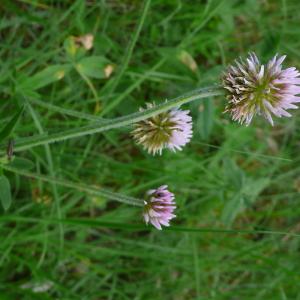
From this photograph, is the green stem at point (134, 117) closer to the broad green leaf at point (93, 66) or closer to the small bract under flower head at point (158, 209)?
the small bract under flower head at point (158, 209)

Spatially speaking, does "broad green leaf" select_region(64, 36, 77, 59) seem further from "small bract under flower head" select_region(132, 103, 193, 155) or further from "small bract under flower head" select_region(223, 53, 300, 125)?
"small bract under flower head" select_region(223, 53, 300, 125)

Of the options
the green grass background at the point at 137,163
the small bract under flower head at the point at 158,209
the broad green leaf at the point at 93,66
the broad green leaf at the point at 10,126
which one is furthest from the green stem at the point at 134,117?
the broad green leaf at the point at 93,66

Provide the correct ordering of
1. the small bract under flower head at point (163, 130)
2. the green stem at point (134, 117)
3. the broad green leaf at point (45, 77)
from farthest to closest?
1. the broad green leaf at point (45, 77)
2. the small bract under flower head at point (163, 130)
3. the green stem at point (134, 117)

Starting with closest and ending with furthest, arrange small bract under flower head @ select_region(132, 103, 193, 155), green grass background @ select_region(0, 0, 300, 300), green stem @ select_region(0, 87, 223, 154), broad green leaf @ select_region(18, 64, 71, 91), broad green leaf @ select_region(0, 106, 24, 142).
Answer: green stem @ select_region(0, 87, 223, 154), broad green leaf @ select_region(0, 106, 24, 142), small bract under flower head @ select_region(132, 103, 193, 155), broad green leaf @ select_region(18, 64, 71, 91), green grass background @ select_region(0, 0, 300, 300)

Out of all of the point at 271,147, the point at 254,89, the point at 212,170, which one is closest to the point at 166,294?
the point at 212,170

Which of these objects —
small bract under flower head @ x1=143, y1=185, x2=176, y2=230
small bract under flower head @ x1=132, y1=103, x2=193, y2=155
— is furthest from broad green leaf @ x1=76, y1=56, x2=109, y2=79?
small bract under flower head @ x1=143, y1=185, x2=176, y2=230

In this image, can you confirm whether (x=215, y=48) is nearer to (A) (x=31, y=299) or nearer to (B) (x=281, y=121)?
(B) (x=281, y=121)

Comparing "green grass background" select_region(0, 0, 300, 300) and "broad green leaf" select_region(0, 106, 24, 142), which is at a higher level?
"green grass background" select_region(0, 0, 300, 300)
